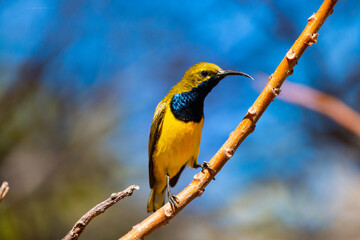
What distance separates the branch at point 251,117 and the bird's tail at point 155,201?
84 centimetres

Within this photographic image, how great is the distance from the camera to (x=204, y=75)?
136cm

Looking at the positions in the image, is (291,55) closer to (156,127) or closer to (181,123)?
(181,123)

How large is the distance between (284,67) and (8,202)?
274cm

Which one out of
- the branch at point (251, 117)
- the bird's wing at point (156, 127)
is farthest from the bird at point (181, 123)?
the branch at point (251, 117)

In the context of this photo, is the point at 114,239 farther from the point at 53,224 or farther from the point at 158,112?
the point at 158,112

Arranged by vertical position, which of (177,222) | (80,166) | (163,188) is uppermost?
(80,166)

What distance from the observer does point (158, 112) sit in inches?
61.3

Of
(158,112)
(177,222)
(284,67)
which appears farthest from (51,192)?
(284,67)

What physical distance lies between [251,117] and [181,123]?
2.46 feet

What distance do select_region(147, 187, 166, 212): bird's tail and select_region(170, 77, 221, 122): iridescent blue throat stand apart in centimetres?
41

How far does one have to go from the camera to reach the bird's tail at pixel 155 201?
1.63 meters

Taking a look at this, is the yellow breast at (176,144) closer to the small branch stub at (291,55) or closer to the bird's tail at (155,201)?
the bird's tail at (155,201)

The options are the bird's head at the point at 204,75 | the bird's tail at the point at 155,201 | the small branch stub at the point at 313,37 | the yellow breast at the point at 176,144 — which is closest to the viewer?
the small branch stub at the point at 313,37

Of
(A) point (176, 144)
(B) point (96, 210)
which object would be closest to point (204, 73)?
(A) point (176, 144)
